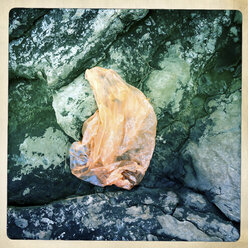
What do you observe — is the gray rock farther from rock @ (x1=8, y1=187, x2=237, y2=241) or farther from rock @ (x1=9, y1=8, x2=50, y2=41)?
rock @ (x1=9, y1=8, x2=50, y2=41)

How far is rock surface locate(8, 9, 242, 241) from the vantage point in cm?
97

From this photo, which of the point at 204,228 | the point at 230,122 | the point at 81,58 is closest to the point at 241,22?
the point at 230,122

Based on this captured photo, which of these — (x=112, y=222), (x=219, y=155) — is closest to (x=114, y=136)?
(x=112, y=222)

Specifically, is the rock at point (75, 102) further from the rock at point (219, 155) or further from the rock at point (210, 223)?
the rock at point (210, 223)

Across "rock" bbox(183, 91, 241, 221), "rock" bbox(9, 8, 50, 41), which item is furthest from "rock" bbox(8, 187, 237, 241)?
"rock" bbox(9, 8, 50, 41)

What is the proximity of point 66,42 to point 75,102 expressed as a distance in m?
0.25

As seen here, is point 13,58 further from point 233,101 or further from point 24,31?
point 233,101

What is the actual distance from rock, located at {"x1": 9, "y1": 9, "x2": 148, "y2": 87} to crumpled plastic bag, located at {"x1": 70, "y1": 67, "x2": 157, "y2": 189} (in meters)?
0.09

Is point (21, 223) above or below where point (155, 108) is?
below

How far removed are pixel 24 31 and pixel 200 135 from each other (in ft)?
2.85

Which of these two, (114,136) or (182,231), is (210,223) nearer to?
(182,231)

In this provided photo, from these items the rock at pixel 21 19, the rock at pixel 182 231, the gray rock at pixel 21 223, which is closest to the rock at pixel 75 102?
the rock at pixel 21 19

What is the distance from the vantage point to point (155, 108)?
1.03m

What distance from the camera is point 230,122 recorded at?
1000 mm
